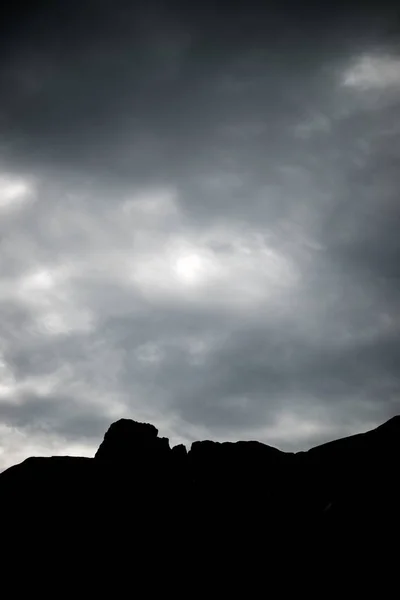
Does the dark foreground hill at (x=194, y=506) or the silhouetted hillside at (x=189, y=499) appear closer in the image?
the dark foreground hill at (x=194, y=506)

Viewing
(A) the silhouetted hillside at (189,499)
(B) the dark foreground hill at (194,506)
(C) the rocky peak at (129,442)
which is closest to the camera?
(B) the dark foreground hill at (194,506)

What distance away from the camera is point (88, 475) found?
168 feet

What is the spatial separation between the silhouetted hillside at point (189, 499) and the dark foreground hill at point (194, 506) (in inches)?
4.0

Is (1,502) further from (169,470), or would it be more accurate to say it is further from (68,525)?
(169,470)

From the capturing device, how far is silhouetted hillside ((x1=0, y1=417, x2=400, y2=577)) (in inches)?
1548

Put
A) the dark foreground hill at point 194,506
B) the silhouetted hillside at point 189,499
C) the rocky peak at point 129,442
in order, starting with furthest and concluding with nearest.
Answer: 1. the rocky peak at point 129,442
2. the silhouetted hillside at point 189,499
3. the dark foreground hill at point 194,506

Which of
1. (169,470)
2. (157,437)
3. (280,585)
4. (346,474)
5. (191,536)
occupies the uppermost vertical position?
(157,437)

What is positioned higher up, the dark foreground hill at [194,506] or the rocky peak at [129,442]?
the rocky peak at [129,442]

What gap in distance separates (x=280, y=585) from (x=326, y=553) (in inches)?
243

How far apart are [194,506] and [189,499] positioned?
0.96 meters

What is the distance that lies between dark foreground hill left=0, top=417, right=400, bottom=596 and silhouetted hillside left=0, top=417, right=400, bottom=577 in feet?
0.33

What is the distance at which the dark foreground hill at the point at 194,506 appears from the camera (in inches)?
1480

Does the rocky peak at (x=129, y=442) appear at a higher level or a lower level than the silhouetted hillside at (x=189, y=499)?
higher

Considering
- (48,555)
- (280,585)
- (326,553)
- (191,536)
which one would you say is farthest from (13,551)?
(326,553)
